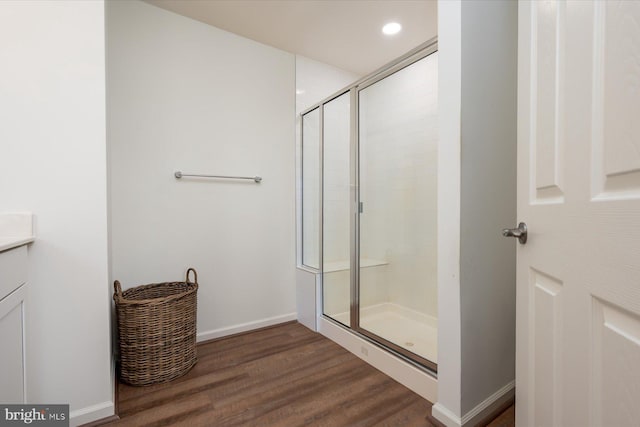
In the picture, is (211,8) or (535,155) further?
(211,8)

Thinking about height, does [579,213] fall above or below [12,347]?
above

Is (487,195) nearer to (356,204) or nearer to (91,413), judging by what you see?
(356,204)

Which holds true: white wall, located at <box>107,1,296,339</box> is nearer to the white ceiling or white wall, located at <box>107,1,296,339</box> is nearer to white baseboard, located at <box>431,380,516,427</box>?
the white ceiling

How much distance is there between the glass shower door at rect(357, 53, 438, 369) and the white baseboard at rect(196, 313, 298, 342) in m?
0.73

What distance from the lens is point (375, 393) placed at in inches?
62.1

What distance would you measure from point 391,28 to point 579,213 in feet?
7.03

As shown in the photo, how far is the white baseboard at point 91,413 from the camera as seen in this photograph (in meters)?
1.29

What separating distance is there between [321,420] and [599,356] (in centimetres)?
116

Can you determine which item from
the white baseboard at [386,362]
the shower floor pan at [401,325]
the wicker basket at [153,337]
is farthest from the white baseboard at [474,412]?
the wicker basket at [153,337]

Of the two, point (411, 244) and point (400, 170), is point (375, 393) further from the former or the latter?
point (400, 170)

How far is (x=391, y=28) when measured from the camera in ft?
7.45

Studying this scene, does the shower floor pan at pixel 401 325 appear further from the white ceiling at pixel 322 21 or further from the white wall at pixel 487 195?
the white ceiling at pixel 322 21

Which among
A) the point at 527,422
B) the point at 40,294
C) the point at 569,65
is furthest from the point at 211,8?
the point at 527,422

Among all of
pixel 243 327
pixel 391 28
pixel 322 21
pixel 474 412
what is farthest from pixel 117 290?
pixel 391 28
